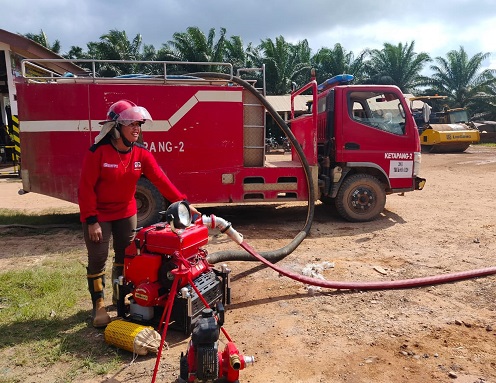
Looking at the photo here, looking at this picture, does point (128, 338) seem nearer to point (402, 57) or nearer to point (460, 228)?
point (460, 228)

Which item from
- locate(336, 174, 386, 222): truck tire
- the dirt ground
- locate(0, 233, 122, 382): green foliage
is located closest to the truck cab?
locate(336, 174, 386, 222): truck tire

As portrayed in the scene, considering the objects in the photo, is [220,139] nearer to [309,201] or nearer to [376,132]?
[309,201]

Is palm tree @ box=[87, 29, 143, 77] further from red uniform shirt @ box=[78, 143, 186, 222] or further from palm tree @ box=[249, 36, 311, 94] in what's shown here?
red uniform shirt @ box=[78, 143, 186, 222]

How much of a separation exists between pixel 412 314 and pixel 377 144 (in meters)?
4.24

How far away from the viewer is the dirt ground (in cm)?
305

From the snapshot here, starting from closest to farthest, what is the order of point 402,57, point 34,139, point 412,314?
point 412,314
point 34,139
point 402,57

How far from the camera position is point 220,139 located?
7.11 metres

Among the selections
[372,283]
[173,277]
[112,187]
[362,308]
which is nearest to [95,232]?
[112,187]

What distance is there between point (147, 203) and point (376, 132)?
421 cm

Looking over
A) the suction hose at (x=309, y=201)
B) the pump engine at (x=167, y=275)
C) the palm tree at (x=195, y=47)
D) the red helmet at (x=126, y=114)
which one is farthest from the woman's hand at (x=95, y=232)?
the palm tree at (x=195, y=47)

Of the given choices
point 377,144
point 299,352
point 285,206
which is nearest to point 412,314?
point 299,352

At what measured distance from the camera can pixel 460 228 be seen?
22.9ft

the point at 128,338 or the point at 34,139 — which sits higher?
the point at 34,139

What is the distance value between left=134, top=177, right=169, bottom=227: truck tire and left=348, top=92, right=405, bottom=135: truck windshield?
3758mm
